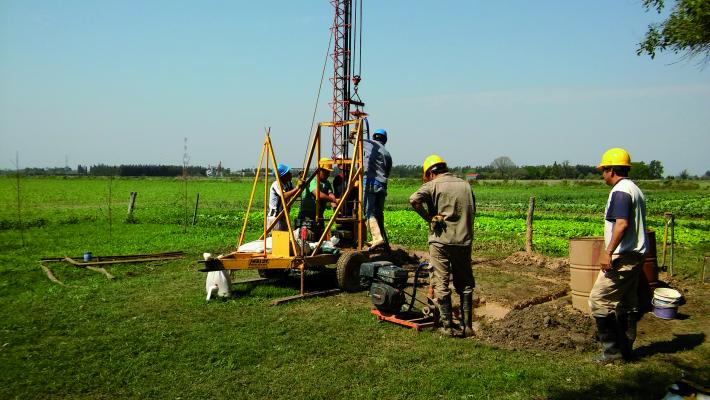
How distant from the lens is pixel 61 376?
203 inches

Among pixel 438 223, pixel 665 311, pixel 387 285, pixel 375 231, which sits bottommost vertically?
pixel 665 311

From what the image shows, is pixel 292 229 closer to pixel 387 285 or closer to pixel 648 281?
pixel 387 285

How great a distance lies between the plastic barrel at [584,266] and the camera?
6.93 m

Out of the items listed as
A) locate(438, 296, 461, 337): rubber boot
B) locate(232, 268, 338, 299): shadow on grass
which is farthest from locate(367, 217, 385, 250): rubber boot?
locate(438, 296, 461, 337): rubber boot

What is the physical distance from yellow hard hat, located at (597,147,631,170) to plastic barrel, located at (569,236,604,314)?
65.2 inches

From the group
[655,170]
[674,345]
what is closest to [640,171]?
[655,170]

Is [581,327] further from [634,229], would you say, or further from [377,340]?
[377,340]

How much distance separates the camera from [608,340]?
535cm

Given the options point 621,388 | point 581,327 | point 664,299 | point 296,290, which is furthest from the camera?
point 296,290

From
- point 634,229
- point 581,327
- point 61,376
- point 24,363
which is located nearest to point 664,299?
point 581,327

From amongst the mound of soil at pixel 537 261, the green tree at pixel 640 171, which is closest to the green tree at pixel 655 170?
the green tree at pixel 640 171

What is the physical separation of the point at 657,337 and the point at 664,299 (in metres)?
0.79

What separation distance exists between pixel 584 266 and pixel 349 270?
3.68 meters

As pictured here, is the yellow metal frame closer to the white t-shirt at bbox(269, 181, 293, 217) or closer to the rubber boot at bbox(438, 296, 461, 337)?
the white t-shirt at bbox(269, 181, 293, 217)
